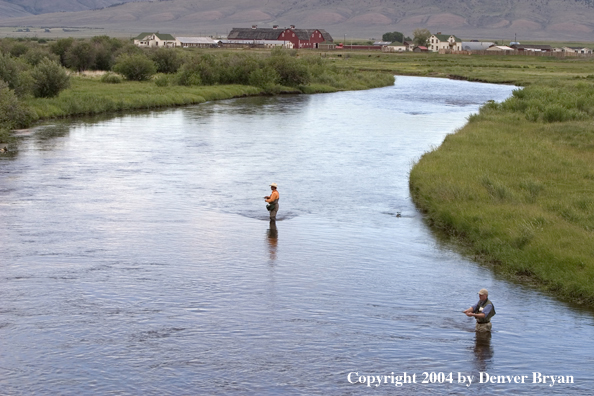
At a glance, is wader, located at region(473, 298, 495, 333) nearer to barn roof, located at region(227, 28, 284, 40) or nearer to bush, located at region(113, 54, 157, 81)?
bush, located at region(113, 54, 157, 81)

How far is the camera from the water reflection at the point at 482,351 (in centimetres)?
1528

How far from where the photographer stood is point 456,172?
3067 centimetres

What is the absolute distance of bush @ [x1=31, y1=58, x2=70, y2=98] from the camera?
5422cm

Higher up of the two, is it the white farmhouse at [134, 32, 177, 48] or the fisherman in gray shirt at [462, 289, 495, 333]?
the white farmhouse at [134, 32, 177, 48]

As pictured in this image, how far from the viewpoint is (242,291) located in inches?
750

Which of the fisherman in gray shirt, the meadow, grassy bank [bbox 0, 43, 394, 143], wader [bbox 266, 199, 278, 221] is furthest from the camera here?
grassy bank [bbox 0, 43, 394, 143]

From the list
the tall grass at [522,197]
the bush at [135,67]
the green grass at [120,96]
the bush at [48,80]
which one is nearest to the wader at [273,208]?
the tall grass at [522,197]

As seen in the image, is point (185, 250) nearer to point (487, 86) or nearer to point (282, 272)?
point (282, 272)

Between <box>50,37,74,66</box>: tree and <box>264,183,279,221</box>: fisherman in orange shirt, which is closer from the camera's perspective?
<box>264,183,279,221</box>: fisherman in orange shirt

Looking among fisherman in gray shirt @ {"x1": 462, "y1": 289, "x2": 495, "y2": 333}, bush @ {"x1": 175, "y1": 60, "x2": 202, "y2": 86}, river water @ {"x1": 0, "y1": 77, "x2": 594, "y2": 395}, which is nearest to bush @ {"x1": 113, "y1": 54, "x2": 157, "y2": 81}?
bush @ {"x1": 175, "y1": 60, "x2": 202, "y2": 86}

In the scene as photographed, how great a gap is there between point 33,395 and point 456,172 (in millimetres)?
20595

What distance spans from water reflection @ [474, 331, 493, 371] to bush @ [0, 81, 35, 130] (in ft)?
111

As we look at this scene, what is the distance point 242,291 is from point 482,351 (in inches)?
238

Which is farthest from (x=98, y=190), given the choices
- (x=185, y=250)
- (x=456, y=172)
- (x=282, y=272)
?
(x=456, y=172)
